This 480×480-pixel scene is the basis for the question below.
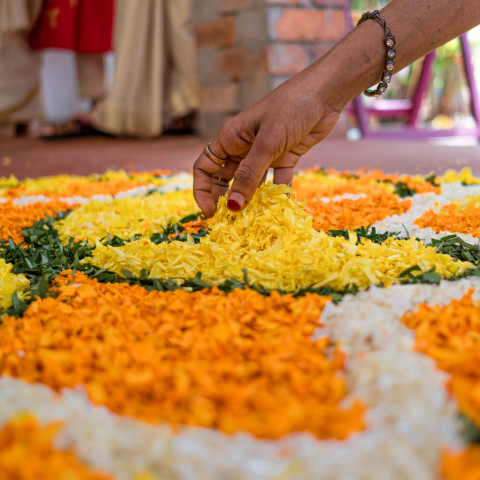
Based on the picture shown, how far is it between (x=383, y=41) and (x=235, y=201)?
49cm

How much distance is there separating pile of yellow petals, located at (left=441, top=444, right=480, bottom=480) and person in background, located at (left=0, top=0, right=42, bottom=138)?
464 cm

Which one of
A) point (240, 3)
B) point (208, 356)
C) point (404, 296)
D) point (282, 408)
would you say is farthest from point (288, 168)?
point (240, 3)

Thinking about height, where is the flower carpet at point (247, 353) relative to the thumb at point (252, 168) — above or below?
below

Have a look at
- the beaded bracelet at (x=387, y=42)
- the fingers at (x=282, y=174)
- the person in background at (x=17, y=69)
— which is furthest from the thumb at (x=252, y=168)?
the person in background at (x=17, y=69)

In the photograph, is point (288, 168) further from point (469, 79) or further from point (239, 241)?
point (469, 79)

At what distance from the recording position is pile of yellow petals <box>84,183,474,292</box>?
0.90 m

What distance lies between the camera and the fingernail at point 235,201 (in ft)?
3.34

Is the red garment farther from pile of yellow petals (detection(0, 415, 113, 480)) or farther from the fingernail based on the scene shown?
pile of yellow petals (detection(0, 415, 113, 480))

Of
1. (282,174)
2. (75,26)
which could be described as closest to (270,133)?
(282,174)

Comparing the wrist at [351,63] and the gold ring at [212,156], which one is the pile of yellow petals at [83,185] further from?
the wrist at [351,63]

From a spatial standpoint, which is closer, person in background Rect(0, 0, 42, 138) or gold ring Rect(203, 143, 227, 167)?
gold ring Rect(203, 143, 227, 167)

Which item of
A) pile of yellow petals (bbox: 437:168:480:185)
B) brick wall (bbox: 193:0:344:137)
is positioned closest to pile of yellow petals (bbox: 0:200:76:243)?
pile of yellow petals (bbox: 437:168:480:185)

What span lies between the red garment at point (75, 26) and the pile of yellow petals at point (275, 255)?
3968 millimetres

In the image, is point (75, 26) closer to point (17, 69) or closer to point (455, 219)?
point (17, 69)
